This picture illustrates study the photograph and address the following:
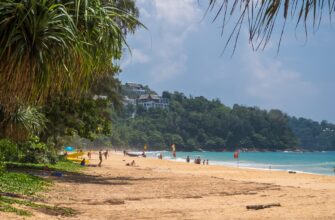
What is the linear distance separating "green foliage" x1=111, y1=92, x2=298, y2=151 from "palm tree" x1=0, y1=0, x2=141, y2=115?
134 meters

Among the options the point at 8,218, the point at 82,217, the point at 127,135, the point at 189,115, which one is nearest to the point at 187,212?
the point at 82,217

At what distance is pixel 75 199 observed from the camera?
11.4 m

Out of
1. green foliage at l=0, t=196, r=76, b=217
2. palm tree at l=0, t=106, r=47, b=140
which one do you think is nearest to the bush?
palm tree at l=0, t=106, r=47, b=140

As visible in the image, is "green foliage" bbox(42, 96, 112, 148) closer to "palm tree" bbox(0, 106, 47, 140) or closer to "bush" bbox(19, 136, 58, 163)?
"bush" bbox(19, 136, 58, 163)

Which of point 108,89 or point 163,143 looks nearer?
point 108,89

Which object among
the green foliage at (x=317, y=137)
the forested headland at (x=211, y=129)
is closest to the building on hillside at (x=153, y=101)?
the forested headland at (x=211, y=129)

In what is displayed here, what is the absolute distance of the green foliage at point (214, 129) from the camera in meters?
142

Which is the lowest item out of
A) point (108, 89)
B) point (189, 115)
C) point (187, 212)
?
point (187, 212)

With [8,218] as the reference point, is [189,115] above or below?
above

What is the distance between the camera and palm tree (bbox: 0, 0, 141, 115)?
4.61 m

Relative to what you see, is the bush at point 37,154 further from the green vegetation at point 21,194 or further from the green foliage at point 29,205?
the green foliage at point 29,205

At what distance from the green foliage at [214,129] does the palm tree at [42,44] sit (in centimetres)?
13385

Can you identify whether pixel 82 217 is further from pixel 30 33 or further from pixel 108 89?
pixel 108 89

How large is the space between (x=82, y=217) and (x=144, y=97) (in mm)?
173934
